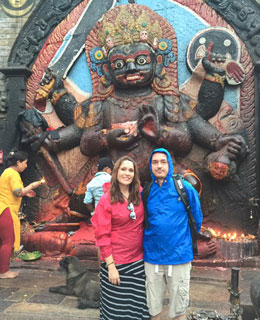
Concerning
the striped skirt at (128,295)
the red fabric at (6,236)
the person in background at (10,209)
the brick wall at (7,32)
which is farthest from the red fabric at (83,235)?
the brick wall at (7,32)

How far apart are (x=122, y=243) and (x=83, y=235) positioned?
354 centimetres

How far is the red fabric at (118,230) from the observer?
264cm

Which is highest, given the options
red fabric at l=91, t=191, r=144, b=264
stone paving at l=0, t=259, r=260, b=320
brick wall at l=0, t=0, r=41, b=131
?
brick wall at l=0, t=0, r=41, b=131

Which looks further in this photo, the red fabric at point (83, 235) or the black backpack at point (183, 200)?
the red fabric at point (83, 235)

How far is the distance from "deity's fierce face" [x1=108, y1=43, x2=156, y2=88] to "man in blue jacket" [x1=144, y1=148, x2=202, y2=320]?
3.97 meters

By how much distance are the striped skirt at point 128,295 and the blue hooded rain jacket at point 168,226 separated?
16 cm

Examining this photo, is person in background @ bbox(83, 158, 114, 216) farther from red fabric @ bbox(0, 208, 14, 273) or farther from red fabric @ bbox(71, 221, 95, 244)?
red fabric @ bbox(71, 221, 95, 244)

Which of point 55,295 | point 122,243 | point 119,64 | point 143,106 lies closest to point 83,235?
point 55,295

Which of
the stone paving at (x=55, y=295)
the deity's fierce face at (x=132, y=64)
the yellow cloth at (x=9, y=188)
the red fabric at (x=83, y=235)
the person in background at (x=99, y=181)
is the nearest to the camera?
the stone paving at (x=55, y=295)

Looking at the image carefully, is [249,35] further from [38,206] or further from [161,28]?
[38,206]

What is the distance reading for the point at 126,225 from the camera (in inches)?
106

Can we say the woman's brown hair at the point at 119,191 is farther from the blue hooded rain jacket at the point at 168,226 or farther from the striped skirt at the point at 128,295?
the striped skirt at the point at 128,295

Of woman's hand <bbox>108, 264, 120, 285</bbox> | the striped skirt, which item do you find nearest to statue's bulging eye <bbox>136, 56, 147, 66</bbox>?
the striped skirt

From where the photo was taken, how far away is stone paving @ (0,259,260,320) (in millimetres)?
3559
